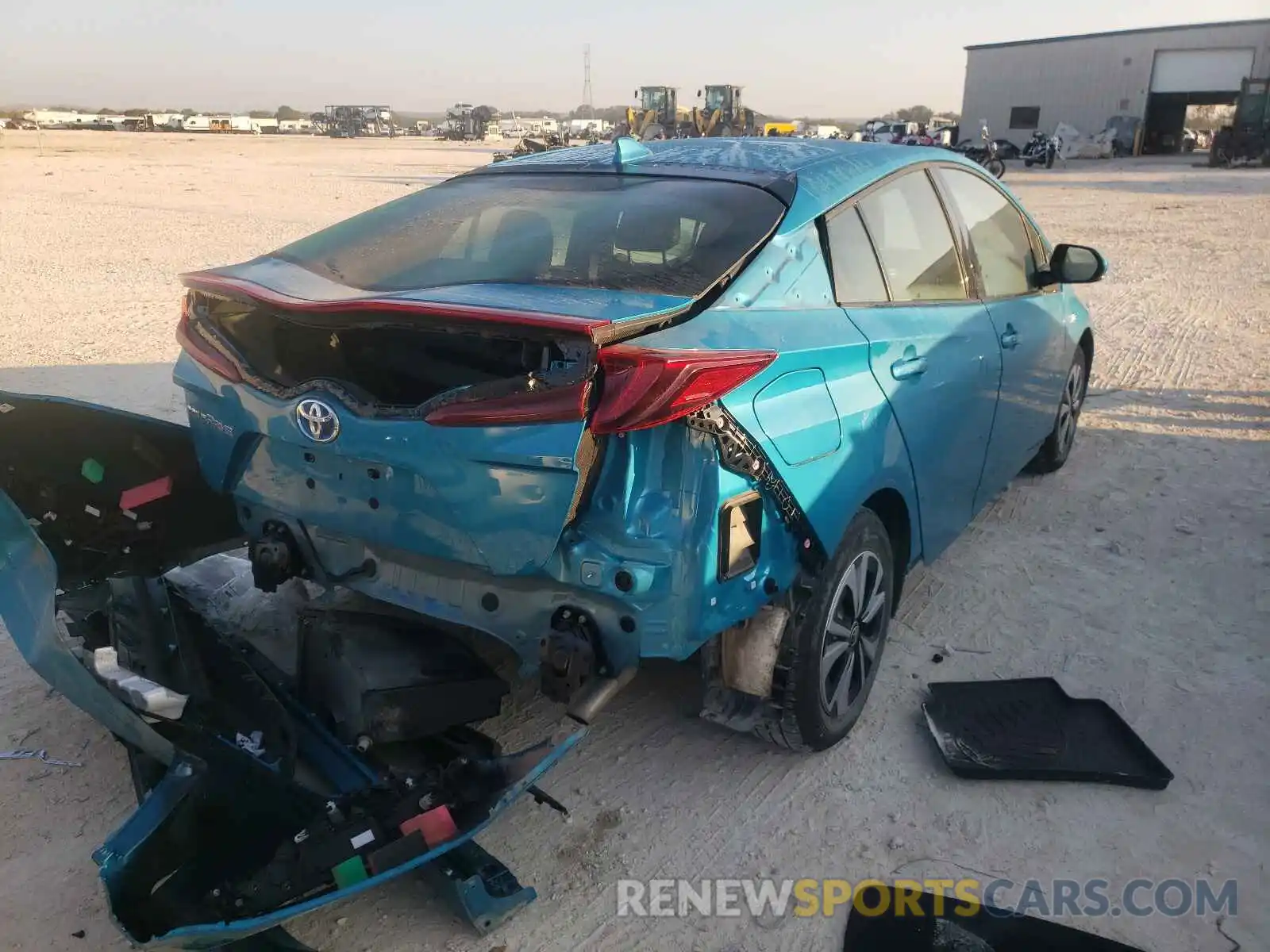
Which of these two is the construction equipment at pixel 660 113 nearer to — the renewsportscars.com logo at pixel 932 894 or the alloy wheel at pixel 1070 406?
the alloy wheel at pixel 1070 406

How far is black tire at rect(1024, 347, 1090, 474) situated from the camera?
526 centimetres

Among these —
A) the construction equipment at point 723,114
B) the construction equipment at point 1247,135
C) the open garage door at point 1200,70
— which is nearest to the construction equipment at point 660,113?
the construction equipment at point 723,114

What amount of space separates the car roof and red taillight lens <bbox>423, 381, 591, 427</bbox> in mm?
1027

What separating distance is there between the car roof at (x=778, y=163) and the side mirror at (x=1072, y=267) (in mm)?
835

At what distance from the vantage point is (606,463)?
2328mm

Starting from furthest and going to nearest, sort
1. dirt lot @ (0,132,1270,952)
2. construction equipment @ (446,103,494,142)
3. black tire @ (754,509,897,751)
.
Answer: construction equipment @ (446,103,494,142) → black tire @ (754,509,897,751) → dirt lot @ (0,132,1270,952)

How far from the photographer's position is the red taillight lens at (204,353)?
2.76 meters

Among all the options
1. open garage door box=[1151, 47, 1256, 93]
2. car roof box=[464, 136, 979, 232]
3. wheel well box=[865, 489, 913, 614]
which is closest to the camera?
car roof box=[464, 136, 979, 232]

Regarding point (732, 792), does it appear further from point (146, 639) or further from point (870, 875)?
point (146, 639)

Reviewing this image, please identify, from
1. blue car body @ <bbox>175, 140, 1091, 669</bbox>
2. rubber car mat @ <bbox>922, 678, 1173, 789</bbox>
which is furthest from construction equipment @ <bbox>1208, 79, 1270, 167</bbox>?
rubber car mat @ <bbox>922, 678, 1173, 789</bbox>

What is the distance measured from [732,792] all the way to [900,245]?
6.47 ft

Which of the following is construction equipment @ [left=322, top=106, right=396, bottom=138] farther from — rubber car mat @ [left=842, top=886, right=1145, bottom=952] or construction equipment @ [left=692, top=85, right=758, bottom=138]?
rubber car mat @ [left=842, top=886, right=1145, bottom=952]

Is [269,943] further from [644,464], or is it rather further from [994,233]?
[994,233]

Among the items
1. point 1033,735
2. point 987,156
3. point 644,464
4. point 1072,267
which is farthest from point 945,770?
point 987,156
